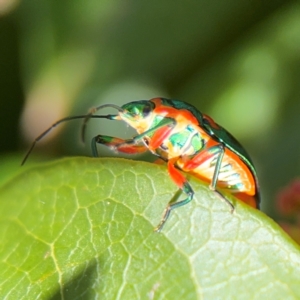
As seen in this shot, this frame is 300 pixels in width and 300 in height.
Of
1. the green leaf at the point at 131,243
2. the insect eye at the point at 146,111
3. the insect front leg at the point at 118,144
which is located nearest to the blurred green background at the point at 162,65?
the insect front leg at the point at 118,144

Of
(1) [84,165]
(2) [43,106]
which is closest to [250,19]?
(2) [43,106]

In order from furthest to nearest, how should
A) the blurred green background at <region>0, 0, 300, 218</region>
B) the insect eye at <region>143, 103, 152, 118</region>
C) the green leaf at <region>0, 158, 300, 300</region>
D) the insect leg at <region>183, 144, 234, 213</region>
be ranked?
1. the blurred green background at <region>0, 0, 300, 218</region>
2. the insect eye at <region>143, 103, 152, 118</region>
3. the insect leg at <region>183, 144, 234, 213</region>
4. the green leaf at <region>0, 158, 300, 300</region>

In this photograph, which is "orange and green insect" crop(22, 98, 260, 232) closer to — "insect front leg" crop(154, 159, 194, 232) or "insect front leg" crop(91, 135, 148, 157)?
"insect front leg" crop(91, 135, 148, 157)

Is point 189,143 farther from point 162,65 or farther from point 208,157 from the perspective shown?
point 162,65

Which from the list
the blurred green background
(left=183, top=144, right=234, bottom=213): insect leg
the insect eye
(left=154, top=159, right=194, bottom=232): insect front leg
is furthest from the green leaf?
the blurred green background

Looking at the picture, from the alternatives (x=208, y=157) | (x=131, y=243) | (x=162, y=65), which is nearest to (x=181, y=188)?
(x=131, y=243)
